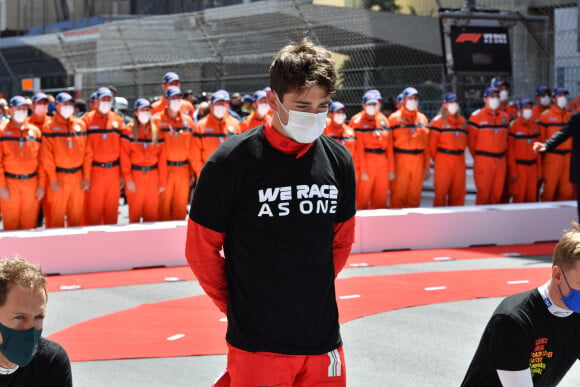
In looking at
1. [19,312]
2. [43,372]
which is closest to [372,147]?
[43,372]

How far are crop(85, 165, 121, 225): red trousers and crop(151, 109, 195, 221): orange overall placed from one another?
2.24 feet

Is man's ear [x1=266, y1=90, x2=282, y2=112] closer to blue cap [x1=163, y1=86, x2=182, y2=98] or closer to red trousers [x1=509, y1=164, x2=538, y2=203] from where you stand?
blue cap [x1=163, y1=86, x2=182, y2=98]

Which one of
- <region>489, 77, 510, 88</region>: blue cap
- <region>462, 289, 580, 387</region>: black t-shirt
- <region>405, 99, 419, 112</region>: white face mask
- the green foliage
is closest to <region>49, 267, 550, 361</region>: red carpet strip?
<region>462, 289, 580, 387</region>: black t-shirt

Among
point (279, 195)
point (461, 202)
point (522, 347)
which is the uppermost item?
point (279, 195)

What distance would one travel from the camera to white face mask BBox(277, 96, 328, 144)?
3.32 meters

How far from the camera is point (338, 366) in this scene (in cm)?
343

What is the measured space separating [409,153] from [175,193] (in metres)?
3.76

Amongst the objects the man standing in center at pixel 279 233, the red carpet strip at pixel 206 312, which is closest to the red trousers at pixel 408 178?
the red carpet strip at pixel 206 312

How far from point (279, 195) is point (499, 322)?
1157 millimetres

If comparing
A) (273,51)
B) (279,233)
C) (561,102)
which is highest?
(273,51)

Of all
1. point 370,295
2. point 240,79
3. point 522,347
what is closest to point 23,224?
point 370,295

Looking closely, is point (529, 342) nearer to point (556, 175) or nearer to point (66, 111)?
point (66, 111)

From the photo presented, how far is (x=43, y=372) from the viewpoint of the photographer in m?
3.37

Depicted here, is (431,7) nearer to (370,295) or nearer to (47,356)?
(370,295)
